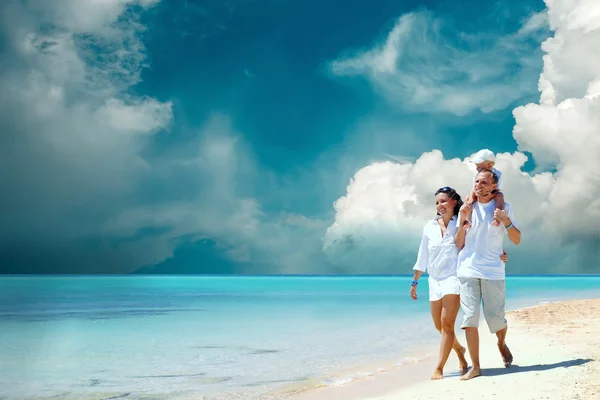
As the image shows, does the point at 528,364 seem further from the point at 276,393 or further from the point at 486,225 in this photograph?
the point at 276,393

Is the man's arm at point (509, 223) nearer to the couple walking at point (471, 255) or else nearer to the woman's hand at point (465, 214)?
the couple walking at point (471, 255)

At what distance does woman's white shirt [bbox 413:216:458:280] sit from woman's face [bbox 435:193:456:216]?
0.30 feet

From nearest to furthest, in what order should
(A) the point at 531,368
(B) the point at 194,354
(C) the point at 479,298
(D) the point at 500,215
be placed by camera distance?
1. (D) the point at 500,215
2. (C) the point at 479,298
3. (A) the point at 531,368
4. (B) the point at 194,354

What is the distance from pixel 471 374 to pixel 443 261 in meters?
1.21

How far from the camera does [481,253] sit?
5840mm

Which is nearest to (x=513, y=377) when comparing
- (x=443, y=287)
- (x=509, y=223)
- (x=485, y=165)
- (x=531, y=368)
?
(x=531, y=368)

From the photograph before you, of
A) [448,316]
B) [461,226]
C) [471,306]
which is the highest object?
[461,226]

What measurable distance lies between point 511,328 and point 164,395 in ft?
26.0

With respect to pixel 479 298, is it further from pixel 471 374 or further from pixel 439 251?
pixel 471 374

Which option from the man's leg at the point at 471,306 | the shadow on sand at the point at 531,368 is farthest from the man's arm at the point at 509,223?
the shadow on sand at the point at 531,368

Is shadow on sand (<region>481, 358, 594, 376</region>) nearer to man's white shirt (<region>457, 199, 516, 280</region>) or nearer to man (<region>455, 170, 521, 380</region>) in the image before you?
man (<region>455, 170, 521, 380</region>)

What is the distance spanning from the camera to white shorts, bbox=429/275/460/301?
236 inches

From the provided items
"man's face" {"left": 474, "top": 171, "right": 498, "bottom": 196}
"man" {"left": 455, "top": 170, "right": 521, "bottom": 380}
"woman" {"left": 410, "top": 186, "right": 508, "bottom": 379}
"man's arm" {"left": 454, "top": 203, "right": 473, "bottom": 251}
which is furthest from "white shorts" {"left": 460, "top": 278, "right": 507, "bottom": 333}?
"man's face" {"left": 474, "top": 171, "right": 498, "bottom": 196}

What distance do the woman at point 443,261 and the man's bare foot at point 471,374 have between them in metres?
0.31
